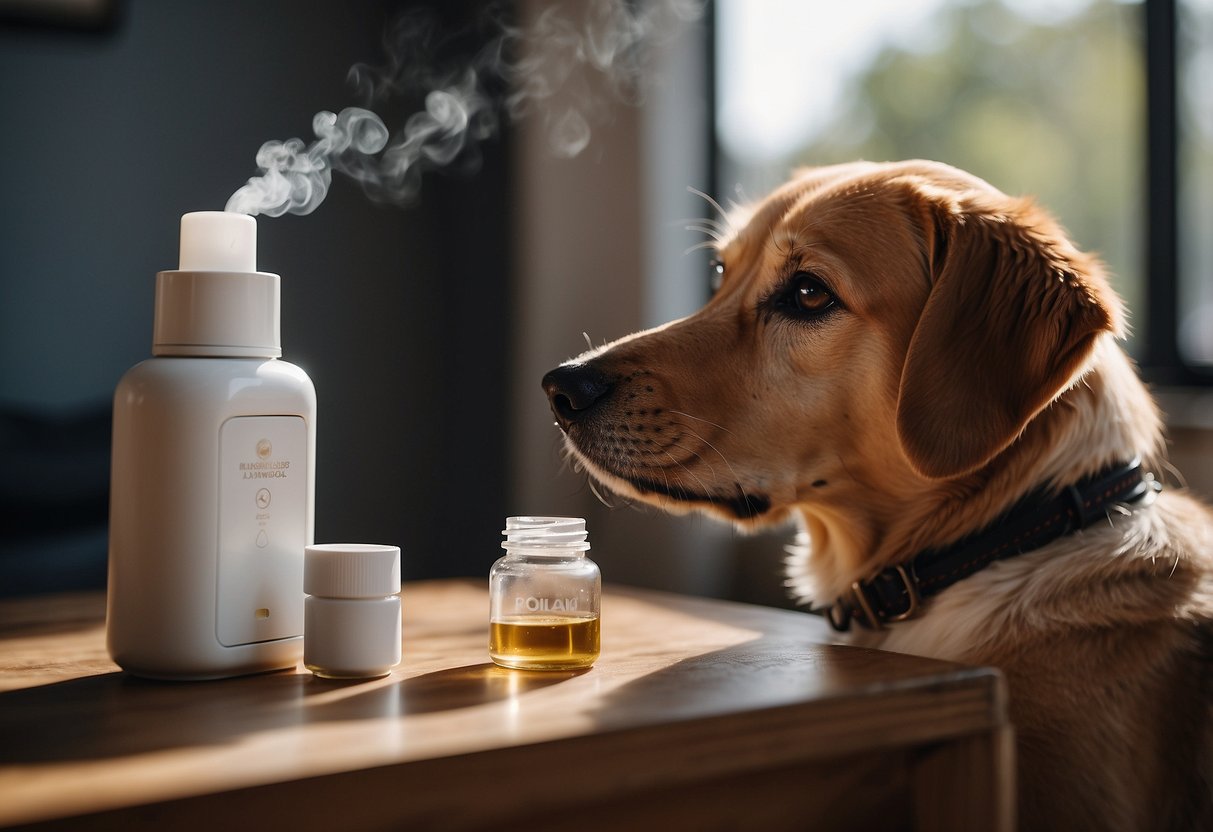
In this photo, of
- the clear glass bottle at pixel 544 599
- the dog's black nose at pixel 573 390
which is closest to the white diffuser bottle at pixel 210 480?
the clear glass bottle at pixel 544 599

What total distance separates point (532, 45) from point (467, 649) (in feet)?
9.85

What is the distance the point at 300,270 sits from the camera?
3213 mm

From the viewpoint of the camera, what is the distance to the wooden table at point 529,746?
569mm

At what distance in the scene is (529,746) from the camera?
24.1 inches

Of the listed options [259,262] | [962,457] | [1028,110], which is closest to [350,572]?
[962,457]

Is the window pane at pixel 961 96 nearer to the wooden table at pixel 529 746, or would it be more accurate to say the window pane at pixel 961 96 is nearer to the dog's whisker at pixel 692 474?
the dog's whisker at pixel 692 474

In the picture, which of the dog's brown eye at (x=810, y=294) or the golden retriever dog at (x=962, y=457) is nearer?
the golden retriever dog at (x=962, y=457)

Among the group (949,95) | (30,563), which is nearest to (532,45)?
(949,95)

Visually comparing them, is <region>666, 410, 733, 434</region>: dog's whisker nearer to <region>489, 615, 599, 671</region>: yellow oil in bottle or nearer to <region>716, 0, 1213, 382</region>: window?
<region>489, 615, 599, 671</region>: yellow oil in bottle

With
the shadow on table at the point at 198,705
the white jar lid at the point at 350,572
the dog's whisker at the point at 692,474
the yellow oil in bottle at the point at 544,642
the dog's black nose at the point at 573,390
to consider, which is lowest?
the shadow on table at the point at 198,705

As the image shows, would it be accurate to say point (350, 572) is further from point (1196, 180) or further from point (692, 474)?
point (1196, 180)

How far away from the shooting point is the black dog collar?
109 centimetres

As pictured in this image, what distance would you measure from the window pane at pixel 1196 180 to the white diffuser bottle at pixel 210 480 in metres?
2.03

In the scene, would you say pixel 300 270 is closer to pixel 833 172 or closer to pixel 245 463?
pixel 833 172
